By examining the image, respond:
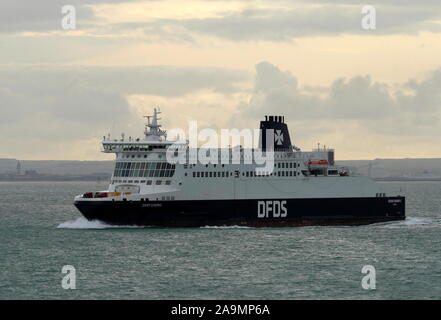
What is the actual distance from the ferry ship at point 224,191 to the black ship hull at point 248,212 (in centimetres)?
7

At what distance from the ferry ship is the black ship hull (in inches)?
2.7

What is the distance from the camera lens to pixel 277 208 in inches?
2377

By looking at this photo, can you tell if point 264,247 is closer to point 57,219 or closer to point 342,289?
point 342,289

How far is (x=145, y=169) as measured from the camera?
192ft

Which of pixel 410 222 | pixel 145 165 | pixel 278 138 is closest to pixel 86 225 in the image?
pixel 145 165

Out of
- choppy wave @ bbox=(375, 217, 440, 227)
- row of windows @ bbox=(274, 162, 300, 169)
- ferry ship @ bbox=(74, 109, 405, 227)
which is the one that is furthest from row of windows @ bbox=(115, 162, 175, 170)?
choppy wave @ bbox=(375, 217, 440, 227)

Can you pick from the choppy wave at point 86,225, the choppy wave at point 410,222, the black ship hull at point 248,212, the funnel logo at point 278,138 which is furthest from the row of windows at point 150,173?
the choppy wave at point 410,222

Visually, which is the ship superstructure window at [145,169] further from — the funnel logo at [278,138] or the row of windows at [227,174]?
the funnel logo at [278,138]

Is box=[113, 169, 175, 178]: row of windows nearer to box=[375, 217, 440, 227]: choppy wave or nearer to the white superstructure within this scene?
the white superstructure

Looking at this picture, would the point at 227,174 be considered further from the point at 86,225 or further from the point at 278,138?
the point at 86,225

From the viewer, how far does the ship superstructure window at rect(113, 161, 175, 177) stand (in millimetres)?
58188

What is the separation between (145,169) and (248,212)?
8166mm
